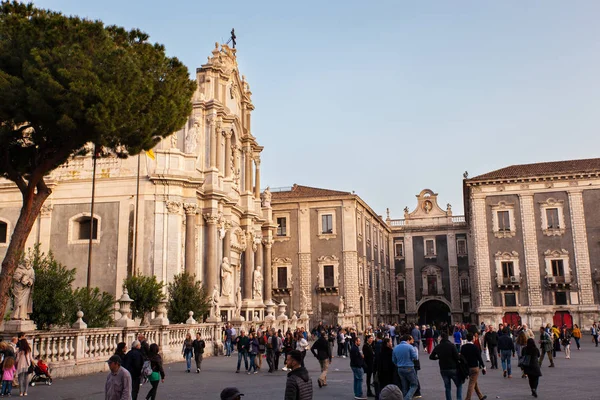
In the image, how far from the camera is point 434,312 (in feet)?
216

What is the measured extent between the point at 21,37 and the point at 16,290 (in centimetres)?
633

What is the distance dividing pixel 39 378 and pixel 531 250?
38428 mm

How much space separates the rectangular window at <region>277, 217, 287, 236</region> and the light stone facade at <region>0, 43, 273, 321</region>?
13879 millimetres

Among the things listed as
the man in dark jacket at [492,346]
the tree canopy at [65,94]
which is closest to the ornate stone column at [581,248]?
the man in dark jacket at [492,346]

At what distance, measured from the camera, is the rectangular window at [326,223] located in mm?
49438

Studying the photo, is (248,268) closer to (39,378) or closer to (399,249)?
(39,378)

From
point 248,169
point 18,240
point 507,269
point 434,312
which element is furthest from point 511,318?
point 18,240

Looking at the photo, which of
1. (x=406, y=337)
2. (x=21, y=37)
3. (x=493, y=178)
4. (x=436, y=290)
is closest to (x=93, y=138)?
(x=21, y=37)

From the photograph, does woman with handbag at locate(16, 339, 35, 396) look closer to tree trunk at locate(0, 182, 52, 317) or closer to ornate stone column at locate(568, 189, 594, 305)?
tree trunk at locate(0, 182, 52, 317)

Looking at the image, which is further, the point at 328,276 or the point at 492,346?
the point at 328,276

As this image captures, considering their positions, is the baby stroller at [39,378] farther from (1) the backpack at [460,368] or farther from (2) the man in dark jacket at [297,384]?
(2) the man in dark jacket at [297,384]

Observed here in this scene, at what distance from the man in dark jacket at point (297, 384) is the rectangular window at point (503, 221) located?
42.6 meters

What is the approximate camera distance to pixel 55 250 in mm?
32531

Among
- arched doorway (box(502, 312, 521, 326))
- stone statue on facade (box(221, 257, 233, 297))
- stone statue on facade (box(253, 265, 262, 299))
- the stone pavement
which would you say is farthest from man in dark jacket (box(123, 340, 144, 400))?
arched doorway (box(502, 312, 521, 326))
